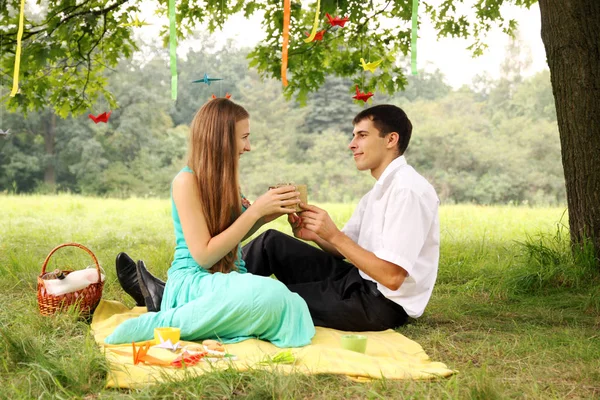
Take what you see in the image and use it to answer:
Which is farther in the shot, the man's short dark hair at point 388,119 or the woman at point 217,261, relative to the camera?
the man's short dark hair at point 388,119

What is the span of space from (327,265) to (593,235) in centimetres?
195

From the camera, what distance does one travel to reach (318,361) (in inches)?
108

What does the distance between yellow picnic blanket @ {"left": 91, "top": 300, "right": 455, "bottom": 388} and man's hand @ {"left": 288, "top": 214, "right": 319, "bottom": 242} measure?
0.49 m

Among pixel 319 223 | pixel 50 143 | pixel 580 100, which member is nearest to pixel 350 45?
pixel 580 100

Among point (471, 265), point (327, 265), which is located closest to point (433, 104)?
point (471, 265)

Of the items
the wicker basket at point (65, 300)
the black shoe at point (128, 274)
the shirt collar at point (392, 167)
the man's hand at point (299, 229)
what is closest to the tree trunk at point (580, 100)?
the shirt collar at point (392, 167)

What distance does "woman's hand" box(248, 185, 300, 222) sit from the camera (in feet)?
10.0

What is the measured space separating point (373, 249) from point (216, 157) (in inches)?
36.7

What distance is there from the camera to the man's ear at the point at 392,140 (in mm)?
3426

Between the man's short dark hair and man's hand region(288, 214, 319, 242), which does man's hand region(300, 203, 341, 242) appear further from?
the man's short dark hair

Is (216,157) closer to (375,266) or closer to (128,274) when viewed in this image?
(375,266)

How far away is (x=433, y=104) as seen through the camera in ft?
82.3

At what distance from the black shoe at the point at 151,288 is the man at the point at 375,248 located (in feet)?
1.89

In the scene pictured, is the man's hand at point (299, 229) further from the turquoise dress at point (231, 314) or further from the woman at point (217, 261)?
the turquoise dress at point (231, 314)
